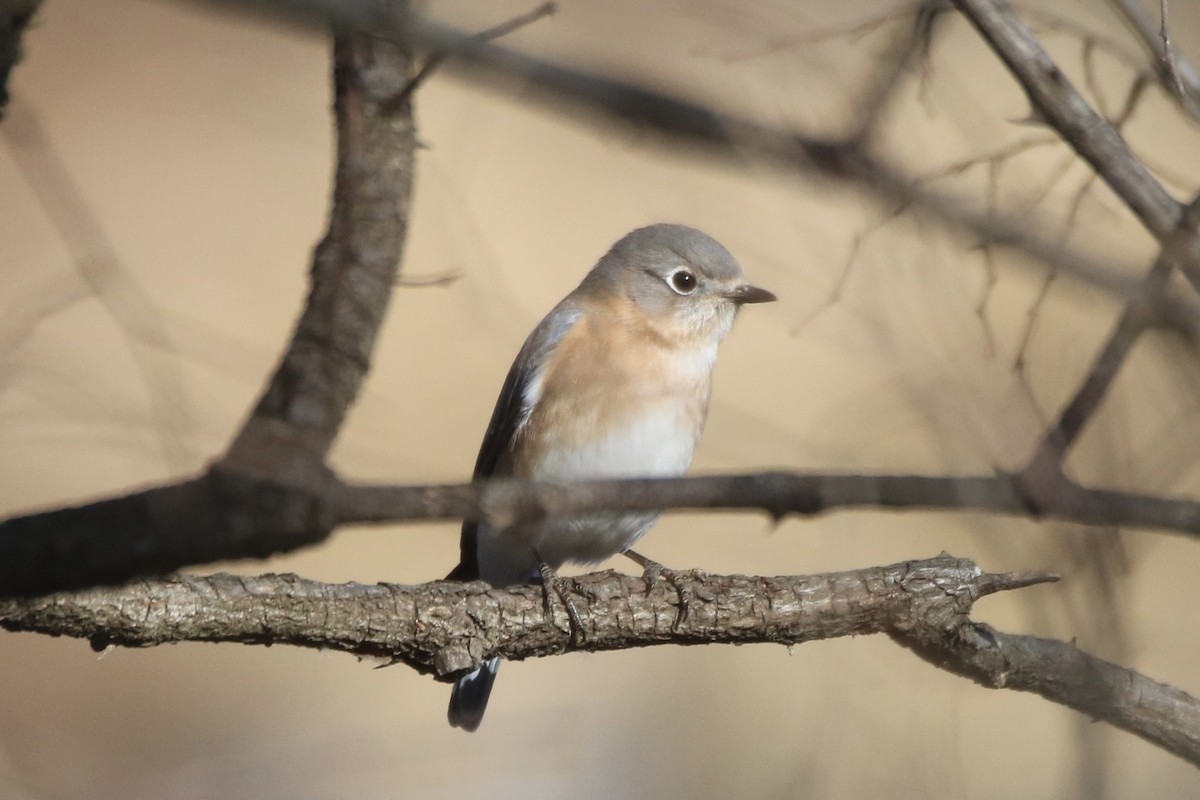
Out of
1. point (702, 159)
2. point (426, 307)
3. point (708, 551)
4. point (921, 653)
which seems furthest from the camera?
point (426, 307)

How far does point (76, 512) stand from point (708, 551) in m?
4.91

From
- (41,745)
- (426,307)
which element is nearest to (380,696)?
(41,745)

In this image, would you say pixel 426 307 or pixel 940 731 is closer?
pixel 940 731

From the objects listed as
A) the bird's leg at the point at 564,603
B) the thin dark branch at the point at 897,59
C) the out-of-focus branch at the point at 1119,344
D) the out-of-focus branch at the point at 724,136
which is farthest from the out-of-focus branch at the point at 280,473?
the bird's leg at the point at 564,603

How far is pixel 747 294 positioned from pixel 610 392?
781mm

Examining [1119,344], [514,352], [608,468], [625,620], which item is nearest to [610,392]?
[608,468]

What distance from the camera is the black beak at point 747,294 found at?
502 centimetres

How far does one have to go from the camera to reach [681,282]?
5191 mm

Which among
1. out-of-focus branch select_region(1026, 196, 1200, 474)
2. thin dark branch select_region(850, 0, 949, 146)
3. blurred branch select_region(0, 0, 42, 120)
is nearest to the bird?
thin dark branch select_region(850, 0, 949, 146)

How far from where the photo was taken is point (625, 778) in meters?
5.79

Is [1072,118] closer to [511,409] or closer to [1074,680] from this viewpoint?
[1074,680]

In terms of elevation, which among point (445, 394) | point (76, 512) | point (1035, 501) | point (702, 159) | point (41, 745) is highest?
point (445, 394)

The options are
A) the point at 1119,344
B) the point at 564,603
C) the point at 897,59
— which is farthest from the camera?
the point at 564,603

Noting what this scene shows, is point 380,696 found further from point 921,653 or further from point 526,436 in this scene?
point 921,653
